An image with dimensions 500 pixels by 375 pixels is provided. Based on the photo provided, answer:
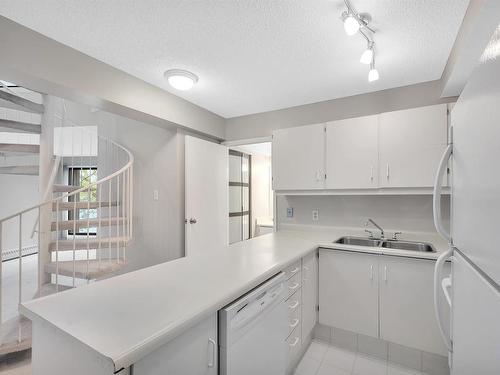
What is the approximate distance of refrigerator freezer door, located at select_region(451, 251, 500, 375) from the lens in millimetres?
511

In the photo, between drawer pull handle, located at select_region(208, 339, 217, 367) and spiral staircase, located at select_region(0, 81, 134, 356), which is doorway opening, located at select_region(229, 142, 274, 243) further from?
drawer pull handle, located at select_region(208, 339, 217, 367)

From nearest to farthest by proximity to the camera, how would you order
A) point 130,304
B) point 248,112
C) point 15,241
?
1. point 130,304
2. point 248,112
3. point 15,241

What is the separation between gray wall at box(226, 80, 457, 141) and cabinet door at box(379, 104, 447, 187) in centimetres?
39

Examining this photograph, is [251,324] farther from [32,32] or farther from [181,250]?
[32,32]

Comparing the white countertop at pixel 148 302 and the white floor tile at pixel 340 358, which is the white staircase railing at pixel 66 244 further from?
the white floor tile at pixel 340 358

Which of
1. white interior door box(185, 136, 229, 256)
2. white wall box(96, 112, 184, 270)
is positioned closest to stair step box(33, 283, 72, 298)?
white wall box(96, 112, 184, 270)

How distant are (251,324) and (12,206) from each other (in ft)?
20.3

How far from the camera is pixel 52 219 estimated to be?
2924 millimetres

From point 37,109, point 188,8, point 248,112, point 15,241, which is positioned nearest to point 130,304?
point 188,8

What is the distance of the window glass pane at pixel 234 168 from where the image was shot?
15.0ft

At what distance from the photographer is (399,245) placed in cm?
228

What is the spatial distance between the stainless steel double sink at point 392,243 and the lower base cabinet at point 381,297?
351mm

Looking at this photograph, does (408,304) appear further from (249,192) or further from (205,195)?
(249,192)

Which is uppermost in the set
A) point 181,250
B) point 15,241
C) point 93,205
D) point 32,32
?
point 32,32
